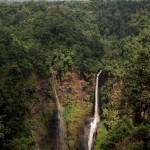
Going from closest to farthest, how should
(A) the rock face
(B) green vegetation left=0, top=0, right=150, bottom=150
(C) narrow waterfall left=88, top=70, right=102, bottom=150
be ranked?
(B) green vegetation left=0, top=0, right=150, bottom=150 < (C) narrow waterfall left=88, top=70, right=102, bottom=150 < (A) the rock face

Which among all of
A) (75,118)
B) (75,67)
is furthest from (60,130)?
(75,67)

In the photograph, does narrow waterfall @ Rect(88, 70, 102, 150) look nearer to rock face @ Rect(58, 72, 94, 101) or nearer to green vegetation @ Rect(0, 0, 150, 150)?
green vegetation @ Rect(0, 0, 150, 150)

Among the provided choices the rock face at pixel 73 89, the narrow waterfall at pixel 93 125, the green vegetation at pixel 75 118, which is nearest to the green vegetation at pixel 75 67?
the green vegetation at pixel 75 118

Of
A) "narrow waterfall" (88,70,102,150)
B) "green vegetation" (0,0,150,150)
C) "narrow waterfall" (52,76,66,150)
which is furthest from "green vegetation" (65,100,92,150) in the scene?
"narrow waterfall" (88,70,102,150)

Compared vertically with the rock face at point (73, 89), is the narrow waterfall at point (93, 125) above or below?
below

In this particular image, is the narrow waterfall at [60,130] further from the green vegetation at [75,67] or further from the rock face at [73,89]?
the rock face at [73,89]

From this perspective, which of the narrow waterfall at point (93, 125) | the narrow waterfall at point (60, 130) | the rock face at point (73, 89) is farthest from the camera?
the rock face at point (73, 89)

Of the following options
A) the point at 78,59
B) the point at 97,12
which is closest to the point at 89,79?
the point at 78,59

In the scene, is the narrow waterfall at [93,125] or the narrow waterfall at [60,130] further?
the narrow waterfall at [93,125]
